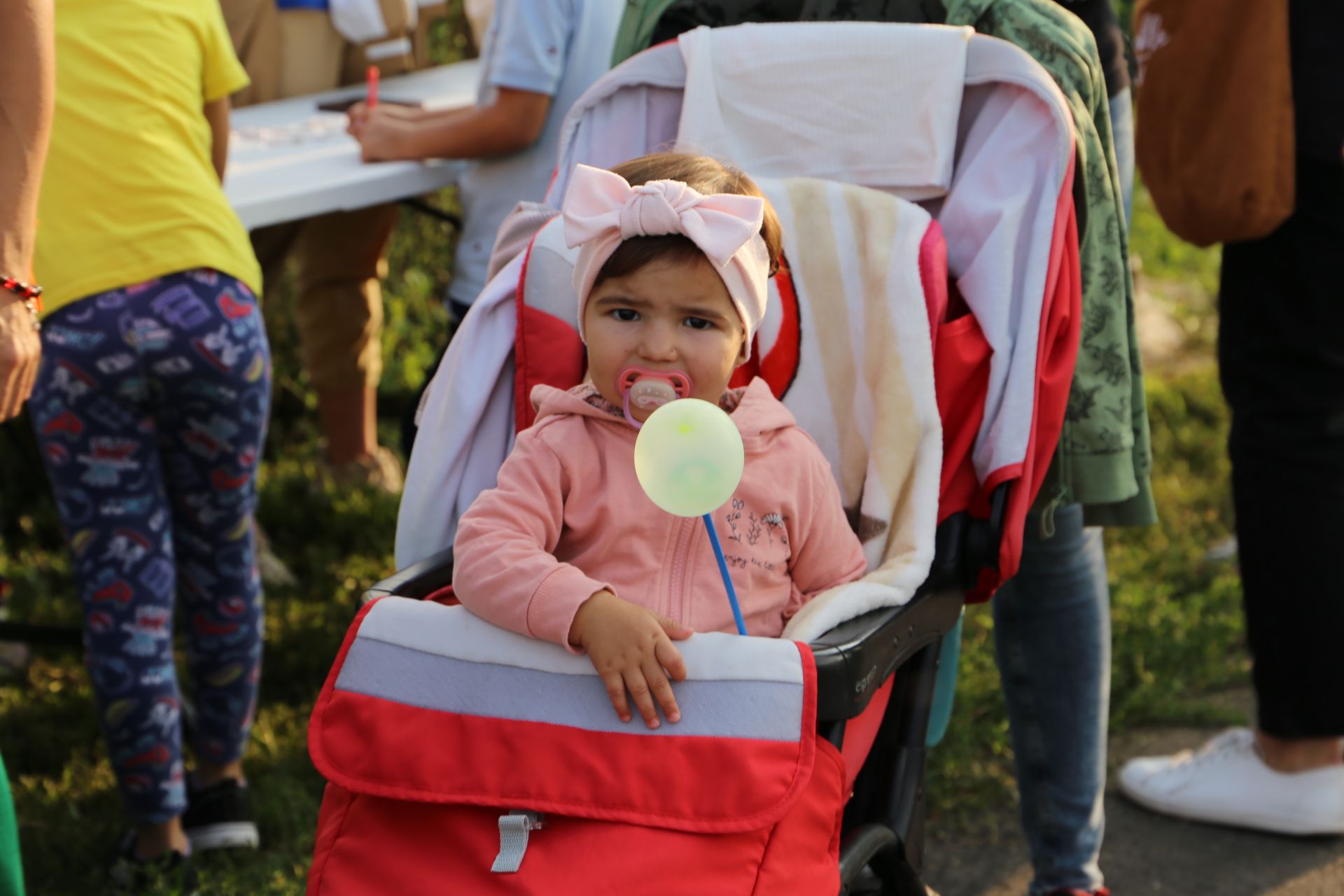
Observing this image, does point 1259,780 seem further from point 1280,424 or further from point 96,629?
point 96,629

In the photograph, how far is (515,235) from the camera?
93.0 inches

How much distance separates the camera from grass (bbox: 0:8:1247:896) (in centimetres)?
313

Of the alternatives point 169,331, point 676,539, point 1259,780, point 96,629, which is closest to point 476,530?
point 676,539

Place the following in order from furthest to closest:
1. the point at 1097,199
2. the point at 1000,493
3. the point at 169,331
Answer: the point at 169,331 < the point at 1097,199 < the point at 1000,493

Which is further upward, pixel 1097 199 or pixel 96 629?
pixel 1097 199

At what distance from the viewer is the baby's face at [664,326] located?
6.11 feet

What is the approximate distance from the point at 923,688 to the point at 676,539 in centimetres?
45

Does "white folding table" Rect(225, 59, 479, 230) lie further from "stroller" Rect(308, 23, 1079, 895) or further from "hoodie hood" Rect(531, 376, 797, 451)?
"hoodie hood" Rect(531, 376, 797, 451)

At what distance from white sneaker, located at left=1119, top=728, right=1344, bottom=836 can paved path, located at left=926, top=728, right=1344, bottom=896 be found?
0.11ft

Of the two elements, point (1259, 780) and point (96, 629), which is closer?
point (96, 629)

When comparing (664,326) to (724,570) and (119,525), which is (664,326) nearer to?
(724,570)

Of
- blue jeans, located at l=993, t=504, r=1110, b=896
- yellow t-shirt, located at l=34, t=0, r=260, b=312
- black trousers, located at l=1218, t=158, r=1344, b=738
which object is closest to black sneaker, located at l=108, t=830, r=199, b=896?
yellow t-shirt, located at l=34, t=0, r=260, b=312

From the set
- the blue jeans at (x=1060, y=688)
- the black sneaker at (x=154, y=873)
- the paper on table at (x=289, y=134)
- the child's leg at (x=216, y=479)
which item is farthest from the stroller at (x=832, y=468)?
the paper on table at (x=289, y=134)

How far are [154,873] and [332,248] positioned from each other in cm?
213
